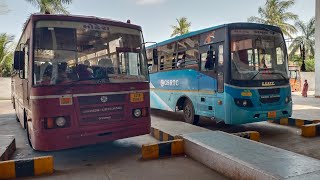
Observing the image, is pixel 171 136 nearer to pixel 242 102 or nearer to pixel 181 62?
pixel 242 102

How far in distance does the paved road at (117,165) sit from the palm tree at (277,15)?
27.7 meters

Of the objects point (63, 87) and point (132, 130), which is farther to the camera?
point (132, 130)

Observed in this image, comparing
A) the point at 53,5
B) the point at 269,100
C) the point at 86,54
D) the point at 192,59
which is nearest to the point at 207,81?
the point at 192,59

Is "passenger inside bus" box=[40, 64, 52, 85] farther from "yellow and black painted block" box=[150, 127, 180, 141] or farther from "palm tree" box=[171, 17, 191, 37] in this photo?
"palm tree" box=[171, 17, 191, 37]

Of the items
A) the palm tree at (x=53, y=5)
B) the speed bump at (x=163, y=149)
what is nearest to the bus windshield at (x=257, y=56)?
the speed bump at (x=163, y=149)

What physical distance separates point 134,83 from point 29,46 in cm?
197

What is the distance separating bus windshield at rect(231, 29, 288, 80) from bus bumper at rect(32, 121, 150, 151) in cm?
344

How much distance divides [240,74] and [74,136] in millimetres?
4372

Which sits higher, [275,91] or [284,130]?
[275,91]

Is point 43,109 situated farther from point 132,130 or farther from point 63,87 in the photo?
point 132,130

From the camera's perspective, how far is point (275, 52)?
8.23 metres

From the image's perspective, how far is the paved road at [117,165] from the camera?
4.83 m

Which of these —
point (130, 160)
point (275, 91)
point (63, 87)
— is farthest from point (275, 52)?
point (63, 87)

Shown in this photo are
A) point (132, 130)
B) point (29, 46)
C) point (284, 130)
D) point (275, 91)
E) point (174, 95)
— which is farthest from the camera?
point (174, 95)
